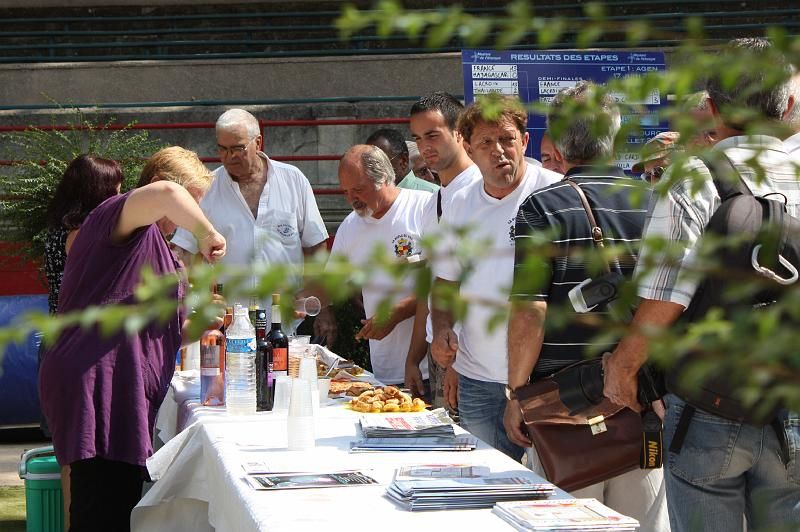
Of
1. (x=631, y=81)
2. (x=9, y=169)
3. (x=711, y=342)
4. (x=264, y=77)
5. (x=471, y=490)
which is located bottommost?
(x=471, y=490)

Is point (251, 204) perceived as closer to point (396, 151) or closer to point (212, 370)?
point (396, 151)

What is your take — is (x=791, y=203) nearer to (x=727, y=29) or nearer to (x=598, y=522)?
(x=598, y=522)

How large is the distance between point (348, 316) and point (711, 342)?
647 cm

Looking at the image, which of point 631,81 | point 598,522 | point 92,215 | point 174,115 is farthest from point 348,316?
point 631,81

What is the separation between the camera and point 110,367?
355 cm

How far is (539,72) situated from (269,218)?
2.68m

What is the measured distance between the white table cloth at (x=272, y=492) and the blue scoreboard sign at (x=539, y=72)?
3.77 metres

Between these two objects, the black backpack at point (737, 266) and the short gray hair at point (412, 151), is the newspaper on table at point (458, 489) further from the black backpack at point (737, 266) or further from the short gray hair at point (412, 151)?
the short gray hair at point (412, 151)

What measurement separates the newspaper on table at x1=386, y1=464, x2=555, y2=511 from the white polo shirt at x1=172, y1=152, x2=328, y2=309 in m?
2.79

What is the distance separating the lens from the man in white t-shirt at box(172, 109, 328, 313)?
Answer: 518 cm

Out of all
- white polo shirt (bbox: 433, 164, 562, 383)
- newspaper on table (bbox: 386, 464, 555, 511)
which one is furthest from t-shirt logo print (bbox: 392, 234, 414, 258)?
newspaper on table (bbox: 386, 464, 555, 511)

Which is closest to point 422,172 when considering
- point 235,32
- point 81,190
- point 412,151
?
point 412,151

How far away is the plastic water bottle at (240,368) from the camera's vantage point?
337 cm

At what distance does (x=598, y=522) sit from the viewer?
2.07 meters
